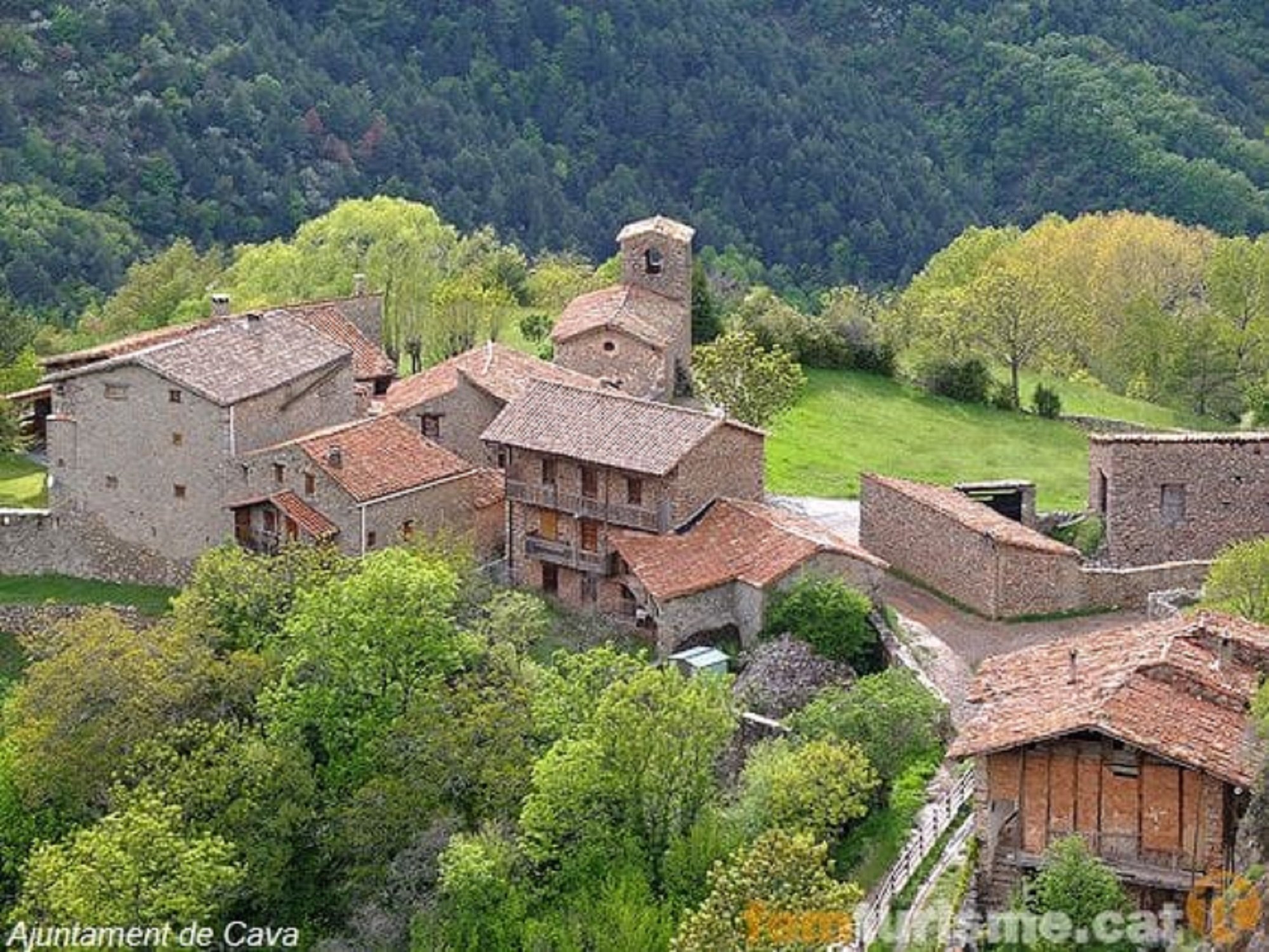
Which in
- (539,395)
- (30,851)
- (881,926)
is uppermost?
(539,395)

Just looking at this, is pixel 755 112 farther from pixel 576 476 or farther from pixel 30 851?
pixel 30 851

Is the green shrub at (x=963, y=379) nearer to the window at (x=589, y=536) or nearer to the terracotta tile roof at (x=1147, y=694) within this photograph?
the window at (x=589, y=536)

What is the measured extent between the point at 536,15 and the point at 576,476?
309ft

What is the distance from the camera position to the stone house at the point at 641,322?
6575cm

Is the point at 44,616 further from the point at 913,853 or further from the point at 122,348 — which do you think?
the point at 913,853

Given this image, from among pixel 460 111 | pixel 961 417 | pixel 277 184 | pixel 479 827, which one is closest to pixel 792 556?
pixel 479 827

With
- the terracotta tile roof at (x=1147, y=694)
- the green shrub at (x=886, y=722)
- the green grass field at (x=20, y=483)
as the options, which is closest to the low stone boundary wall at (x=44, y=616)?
the green grass field at (x=20, y=483)

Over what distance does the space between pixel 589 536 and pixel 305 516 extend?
6.75 meters

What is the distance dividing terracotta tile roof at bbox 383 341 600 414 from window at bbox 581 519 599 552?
16.0 ft

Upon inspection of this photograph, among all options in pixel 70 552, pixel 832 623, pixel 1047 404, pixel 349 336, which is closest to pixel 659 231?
pixel 349 336

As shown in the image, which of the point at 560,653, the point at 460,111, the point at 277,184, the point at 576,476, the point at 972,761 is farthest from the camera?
the point at 460,111

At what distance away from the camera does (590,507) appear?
53.2 metres

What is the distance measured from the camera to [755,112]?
140 meters

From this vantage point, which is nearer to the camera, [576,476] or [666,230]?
[576,476]
